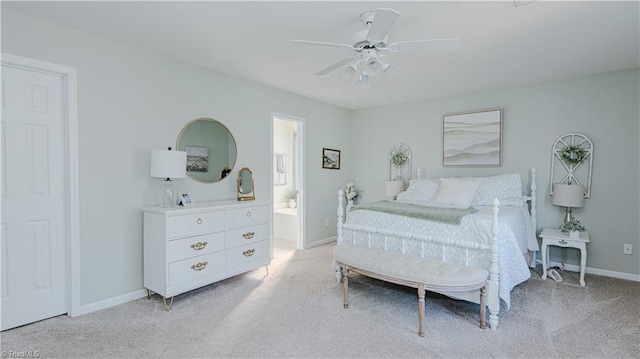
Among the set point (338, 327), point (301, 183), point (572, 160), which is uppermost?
point (572, 160)

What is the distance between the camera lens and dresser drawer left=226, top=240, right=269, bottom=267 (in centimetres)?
344

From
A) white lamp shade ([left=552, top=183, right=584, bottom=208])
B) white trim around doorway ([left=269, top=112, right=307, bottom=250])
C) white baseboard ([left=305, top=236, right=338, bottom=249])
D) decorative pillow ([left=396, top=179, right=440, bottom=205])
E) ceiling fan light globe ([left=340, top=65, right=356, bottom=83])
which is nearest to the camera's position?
ceiling fan light globe ([left=340, top=65, right=356, bottom=83])

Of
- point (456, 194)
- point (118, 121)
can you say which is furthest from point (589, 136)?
point (118, 121)

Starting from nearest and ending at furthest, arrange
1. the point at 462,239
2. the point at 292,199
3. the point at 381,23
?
the point at 381,23 < the point at 462,239 < the point at 292,199

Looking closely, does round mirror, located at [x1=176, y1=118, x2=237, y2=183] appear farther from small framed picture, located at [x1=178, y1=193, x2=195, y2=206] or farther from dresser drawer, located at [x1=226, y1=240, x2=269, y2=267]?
dresser drawer, located at [x1=226, y1=240, x2=269, y2=267]

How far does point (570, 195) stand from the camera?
3711mm

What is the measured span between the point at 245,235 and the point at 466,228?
2.24 meters

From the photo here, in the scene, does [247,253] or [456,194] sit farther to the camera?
[456,194]

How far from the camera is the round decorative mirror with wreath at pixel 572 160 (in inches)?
155

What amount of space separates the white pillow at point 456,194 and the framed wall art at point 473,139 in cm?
75

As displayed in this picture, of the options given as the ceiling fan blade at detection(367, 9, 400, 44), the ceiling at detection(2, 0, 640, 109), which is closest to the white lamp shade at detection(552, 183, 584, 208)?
the ceiling at detection(2, 0, 640, 109)

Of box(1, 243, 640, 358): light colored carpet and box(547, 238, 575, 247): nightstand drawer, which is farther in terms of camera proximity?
box(547, 238, 575, 247): nightstand drawer

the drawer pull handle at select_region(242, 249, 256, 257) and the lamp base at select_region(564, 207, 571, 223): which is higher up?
the lamp base at select_region(564, 207, 571, 223)

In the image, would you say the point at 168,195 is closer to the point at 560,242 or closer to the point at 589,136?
the point at 560,242
